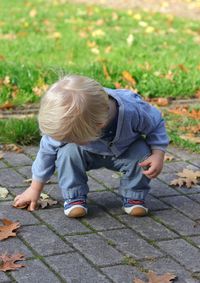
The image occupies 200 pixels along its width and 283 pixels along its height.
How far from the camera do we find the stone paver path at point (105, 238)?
334cm

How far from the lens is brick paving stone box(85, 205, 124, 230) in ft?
12.8

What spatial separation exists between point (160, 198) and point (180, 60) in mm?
3659

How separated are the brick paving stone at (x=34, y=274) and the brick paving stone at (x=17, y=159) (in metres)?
1.52

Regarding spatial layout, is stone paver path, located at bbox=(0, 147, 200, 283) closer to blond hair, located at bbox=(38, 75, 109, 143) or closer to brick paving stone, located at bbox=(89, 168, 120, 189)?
brick paving stone, located at bbox=(89, 168, 120, 189)

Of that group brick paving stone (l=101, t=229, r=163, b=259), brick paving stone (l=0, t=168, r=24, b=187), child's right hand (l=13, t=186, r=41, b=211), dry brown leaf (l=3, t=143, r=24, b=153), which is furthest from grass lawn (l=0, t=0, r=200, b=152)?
brick paving stone (l=101, t=229, r=163, b=259)

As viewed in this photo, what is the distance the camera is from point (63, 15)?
34.8 feet

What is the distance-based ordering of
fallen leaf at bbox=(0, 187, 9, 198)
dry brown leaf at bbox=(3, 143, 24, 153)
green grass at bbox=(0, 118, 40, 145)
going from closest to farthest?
1. fallen leaf at bbox=(0, 187, 9, 198)
2. dry brown leaf at bbox=(3, 143, 24, 153)
3. green grass at bbox=(0, 118, 40, 145)

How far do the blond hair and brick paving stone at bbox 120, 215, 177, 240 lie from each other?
585 millimetres

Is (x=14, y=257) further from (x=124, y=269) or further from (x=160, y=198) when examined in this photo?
(x=160, y=198)

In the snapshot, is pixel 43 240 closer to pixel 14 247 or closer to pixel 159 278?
pixel 14 247

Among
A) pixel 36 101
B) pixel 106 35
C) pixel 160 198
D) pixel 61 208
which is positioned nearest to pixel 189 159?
pixel 160 198

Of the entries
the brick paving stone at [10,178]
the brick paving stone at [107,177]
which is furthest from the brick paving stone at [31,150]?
the brick paving stone at [107,177]

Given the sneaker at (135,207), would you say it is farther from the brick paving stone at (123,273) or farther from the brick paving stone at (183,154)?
the brick paving stone at (183,154)

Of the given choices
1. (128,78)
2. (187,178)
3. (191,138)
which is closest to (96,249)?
(187,178)
